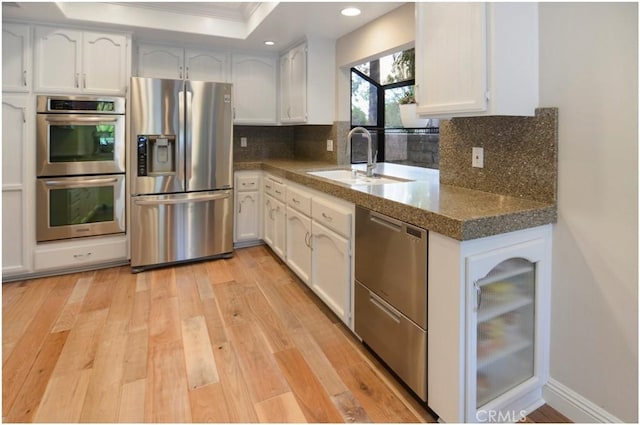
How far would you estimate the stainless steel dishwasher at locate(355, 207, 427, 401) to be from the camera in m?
1.60

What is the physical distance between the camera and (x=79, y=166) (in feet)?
10.5

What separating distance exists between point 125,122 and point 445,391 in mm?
3183

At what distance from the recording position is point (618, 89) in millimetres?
1373

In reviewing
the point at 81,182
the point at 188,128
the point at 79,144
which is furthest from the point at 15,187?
the point at 188,128

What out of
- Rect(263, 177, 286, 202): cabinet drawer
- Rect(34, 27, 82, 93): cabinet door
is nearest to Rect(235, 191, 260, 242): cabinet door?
Rect(263, 177, 286, 202): cabinet drawer

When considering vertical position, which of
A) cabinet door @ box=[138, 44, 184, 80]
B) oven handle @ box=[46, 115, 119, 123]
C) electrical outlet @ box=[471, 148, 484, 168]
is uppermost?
cabinet door @ box=[138, 44, 184, 80]

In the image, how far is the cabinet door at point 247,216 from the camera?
397cm

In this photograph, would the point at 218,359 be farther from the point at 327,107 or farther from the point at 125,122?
the point at 327,107

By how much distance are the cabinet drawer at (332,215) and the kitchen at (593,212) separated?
39.9 inches

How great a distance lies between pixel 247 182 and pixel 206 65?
4.15 feet

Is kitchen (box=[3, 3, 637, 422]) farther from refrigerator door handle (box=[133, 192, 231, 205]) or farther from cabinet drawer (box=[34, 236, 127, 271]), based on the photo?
cabinet drawer (box=[34, 236, 127, 271])

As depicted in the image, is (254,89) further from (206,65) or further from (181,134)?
(181,134)

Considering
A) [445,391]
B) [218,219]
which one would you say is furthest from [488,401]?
[218,219]

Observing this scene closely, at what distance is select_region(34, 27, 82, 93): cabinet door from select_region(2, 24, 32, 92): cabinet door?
6 cm
